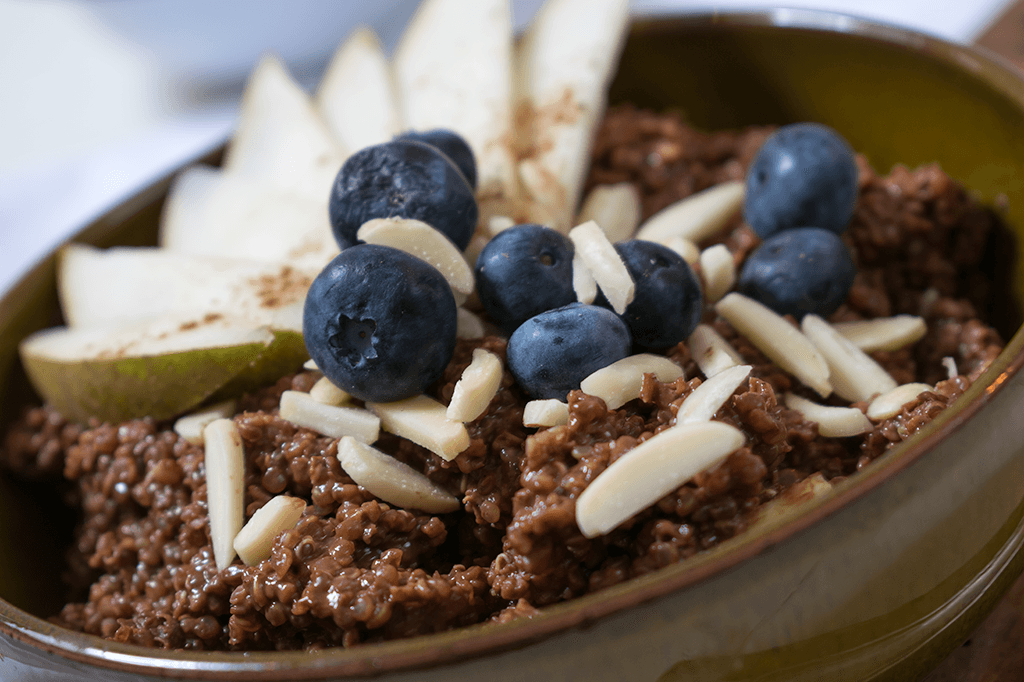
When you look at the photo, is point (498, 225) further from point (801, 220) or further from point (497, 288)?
point (801, 220)

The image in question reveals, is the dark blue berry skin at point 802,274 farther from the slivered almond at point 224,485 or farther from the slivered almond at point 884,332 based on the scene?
the slivered almond at point 224,485

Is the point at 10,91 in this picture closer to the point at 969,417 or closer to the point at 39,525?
the point at 39,525

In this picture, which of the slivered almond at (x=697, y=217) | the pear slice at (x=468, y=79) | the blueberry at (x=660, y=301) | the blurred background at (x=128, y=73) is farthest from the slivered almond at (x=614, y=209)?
the blurred background at (x=128, y=73)

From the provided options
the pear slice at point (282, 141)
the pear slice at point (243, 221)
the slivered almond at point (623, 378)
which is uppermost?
the pear slice at point (282, 141)

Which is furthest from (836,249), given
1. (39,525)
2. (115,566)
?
(39,525)

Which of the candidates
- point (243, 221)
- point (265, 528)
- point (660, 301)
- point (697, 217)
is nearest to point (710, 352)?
point (660, 301)

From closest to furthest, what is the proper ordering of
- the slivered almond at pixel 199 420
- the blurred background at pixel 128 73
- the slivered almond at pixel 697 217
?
the slivered almond at pixel 199 420 → the slivered almond at pixel 697 217 → the blurred background at pixel 128 73
